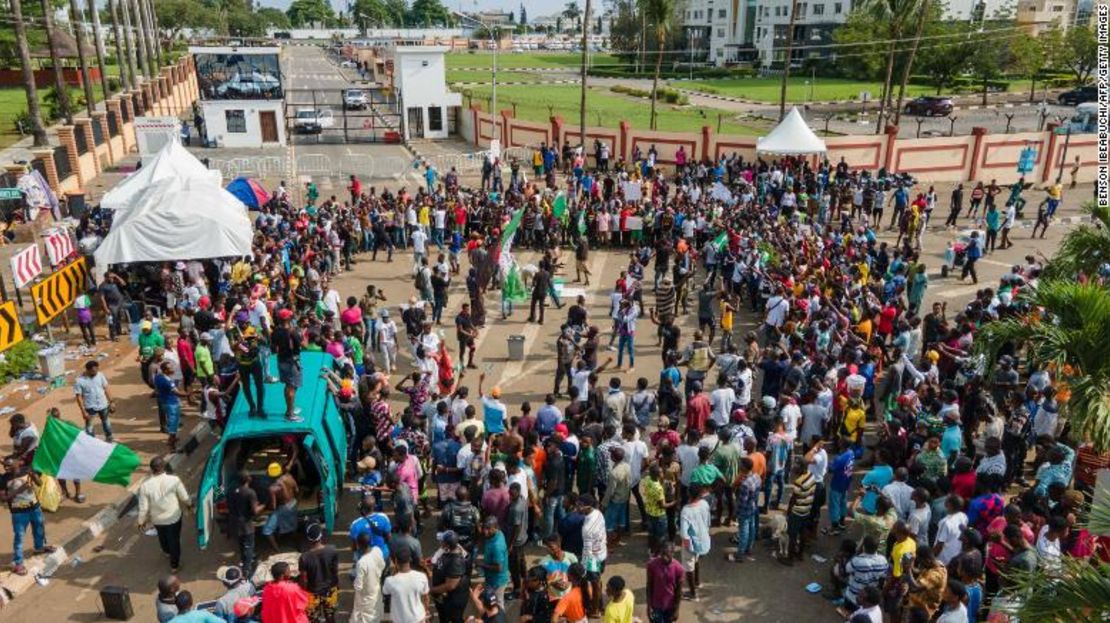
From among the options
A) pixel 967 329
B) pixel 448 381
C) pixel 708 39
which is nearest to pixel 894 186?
pixel 967 329

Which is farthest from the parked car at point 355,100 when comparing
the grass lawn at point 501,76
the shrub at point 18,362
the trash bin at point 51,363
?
the trash bin at point 51,363

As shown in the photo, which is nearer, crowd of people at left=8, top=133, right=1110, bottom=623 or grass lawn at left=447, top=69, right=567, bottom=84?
crowd of people at left=8, top=133, right=1110, bottom=623

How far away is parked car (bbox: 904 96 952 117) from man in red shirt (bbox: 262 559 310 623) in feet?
176

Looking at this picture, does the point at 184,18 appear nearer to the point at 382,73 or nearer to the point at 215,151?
the point at 382,73

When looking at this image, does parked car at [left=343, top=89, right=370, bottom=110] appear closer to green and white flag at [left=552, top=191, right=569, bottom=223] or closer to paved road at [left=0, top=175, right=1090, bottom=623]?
green and white flag at [left=552, top=191, right=569, bottom=223]

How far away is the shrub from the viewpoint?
1430 cm

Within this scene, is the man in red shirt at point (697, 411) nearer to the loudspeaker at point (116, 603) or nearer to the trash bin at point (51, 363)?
the loudspeaker at point (116, 603)

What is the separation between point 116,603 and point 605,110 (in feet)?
167

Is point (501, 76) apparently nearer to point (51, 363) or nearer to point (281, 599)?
point (51, 363)

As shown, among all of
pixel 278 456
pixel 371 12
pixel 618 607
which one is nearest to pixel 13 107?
pixel 278 456

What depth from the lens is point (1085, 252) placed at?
35.0ft

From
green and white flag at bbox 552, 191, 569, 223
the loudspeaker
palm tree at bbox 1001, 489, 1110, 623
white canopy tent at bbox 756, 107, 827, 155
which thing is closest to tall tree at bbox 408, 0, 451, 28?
white canopy tent at bbox 756, 107, 827, 155

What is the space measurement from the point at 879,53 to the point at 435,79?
34.0m

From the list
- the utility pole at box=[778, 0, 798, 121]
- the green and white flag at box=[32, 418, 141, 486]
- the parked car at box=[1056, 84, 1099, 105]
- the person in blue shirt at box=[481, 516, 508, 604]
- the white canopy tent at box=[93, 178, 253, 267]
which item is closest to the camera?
the person in blue shirt at box=[481, 516, 508, 604]
